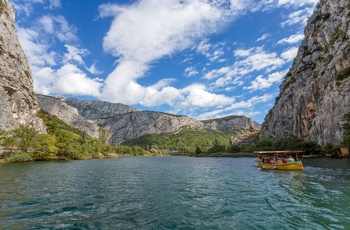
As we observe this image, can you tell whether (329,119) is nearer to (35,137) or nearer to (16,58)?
(35,137)

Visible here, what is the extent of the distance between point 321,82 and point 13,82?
14485 cm

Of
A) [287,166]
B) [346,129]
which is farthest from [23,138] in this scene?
[346,129]

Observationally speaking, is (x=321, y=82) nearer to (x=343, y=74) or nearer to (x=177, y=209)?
(x=343, y=74)

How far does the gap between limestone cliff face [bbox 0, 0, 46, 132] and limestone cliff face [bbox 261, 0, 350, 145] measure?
5130 inches

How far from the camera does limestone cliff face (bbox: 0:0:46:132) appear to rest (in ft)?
307

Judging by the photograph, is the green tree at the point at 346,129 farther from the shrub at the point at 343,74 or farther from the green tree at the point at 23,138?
the green tree at the point at 23,138

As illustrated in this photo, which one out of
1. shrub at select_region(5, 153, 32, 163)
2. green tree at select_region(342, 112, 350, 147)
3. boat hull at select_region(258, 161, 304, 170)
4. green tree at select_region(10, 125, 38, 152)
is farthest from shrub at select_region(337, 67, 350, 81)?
green tree at select_region(10, 125, 38, 152)

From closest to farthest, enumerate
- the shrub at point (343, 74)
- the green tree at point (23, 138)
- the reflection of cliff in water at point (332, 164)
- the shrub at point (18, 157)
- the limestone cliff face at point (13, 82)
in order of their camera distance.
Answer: the reflection of cliff in water at point (332, 164), the shrub at point (18, 157), the green tree at point (23, 138), the shrub at point (343, 74), the limestone cliff face at point (13, 82)

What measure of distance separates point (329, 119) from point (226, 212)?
98.2 meters

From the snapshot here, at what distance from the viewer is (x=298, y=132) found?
139 metres

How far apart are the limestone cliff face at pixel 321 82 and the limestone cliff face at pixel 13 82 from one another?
428 ft

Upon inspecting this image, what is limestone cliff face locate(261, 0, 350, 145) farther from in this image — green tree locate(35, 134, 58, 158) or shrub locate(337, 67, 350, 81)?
green tree locate(35, 134, 58, 158)

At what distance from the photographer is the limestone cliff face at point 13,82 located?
93.5m

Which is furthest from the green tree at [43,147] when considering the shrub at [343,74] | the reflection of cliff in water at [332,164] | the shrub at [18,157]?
the shrub at [343,74]
